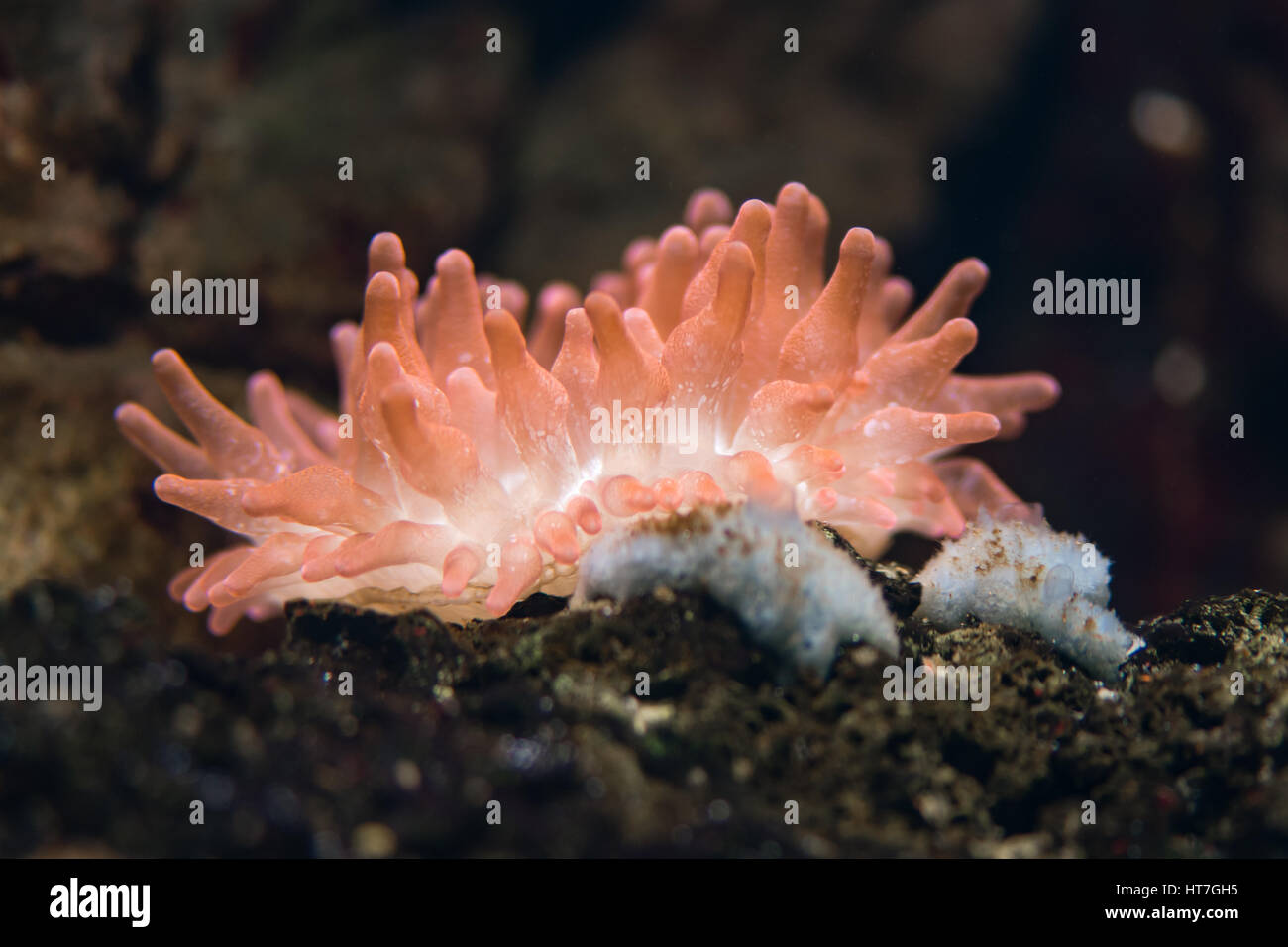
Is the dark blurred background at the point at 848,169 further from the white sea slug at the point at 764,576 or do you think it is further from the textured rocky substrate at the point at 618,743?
the white sea slug at the point at 764,576

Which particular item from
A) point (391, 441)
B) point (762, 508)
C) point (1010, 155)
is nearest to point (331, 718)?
point (391, 441)

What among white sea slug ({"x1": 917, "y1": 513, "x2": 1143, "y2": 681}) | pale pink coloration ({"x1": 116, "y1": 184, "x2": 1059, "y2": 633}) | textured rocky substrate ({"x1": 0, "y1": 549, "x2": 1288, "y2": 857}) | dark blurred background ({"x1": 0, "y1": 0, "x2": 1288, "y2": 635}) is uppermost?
dark blurred background ({"x1": 0, "y1": 0, "x2": 1288, "y2": 635})

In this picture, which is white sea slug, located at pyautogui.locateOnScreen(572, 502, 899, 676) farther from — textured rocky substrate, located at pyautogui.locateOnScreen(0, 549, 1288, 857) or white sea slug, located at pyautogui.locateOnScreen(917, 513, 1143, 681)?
white sea slug, located at pyautogui.locateOnScreen(917, 513, 1143, 681)

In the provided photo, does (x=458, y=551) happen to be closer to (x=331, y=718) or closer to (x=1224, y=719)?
(x=331, y=718)

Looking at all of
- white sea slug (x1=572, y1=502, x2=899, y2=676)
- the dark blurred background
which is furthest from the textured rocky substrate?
the dark blurred background

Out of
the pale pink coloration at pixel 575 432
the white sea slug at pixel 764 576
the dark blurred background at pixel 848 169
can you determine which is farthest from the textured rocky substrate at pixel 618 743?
the dark blurred background at pixel 848 169

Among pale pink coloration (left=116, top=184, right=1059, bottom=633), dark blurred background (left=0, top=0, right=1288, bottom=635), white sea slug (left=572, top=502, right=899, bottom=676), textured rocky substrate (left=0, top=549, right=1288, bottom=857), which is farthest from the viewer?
dark blurred background (left=0, top=0, right=1288, bottom=635)

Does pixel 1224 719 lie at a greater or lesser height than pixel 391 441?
lesser
